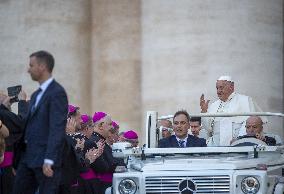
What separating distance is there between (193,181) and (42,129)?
195 centimetres

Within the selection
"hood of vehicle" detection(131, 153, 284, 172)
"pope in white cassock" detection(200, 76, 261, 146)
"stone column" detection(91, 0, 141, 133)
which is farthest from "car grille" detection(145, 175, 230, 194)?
"stone column" detection(91, 0, 141, 133)

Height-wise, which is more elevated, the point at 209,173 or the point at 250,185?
the point at 209,173

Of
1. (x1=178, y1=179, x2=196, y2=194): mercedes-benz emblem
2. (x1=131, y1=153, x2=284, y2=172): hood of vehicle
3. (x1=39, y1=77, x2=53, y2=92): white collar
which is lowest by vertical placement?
(x1=178, y1=179, x2=196, y2=194): mercedes-benz emblem

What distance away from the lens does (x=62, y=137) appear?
31.5ft

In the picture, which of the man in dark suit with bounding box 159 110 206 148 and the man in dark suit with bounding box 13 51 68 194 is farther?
the man in dark suit with bounding box 159 110 206 148

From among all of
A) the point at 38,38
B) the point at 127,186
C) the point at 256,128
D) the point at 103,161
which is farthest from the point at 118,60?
the point at 127,186

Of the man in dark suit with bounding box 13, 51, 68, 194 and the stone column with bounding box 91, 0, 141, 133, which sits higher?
the stone column with bounding box 91, 0, 141, 133

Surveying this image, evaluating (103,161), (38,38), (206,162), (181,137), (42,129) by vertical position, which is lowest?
(206,162)

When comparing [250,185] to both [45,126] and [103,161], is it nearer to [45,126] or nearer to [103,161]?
[45,126]

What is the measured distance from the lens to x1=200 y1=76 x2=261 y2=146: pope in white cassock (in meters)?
13.4

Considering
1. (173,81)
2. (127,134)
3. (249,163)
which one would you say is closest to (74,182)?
(249,163)

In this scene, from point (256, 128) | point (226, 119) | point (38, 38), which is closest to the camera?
point (256, 128)

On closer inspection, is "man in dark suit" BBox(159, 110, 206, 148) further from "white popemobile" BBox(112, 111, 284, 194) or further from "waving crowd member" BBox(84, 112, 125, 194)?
"waving crowd member" BBox(84, 112, 125, 194)

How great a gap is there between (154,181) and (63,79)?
13010 millimetres
